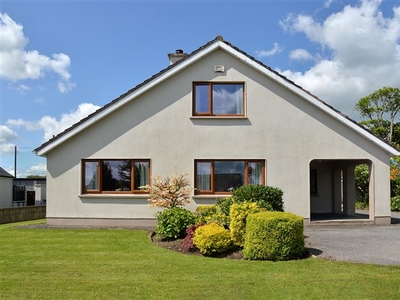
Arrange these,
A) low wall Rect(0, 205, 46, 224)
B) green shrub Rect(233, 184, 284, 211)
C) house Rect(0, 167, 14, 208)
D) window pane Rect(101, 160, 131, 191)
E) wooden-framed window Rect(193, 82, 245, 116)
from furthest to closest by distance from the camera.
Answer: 1. house Rect(0, 167, 14, 208)
2. low wall Rect(0, 205, 46, 224)
3. wooden-framed window Rect(193, 82, 245, 116)
4. window pane Rect(101, 160, 131, 191)
5. green shrub Rect(233, 184, 284, 211)

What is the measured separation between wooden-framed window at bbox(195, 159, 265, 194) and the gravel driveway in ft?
10.0

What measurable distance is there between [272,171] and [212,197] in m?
2.76

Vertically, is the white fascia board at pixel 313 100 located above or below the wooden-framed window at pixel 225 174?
above

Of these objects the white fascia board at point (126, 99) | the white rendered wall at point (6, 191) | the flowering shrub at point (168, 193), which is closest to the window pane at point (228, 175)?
the flowering shrub at point (168, 193)

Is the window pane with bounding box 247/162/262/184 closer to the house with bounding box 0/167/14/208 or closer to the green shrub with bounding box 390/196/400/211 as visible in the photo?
the green shrub with bounding box 390/196/400/211

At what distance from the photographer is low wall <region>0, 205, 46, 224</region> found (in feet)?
69.0

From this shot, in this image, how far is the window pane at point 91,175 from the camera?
623 inches

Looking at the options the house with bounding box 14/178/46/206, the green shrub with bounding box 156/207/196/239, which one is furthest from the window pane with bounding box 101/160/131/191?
the house with bounding box 14/178/46/206

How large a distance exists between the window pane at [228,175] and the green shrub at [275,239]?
632 centimetres

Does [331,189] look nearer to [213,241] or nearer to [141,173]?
[141,173]

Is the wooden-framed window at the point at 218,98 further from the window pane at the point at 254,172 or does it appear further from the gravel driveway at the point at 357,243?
the gravel driveway at the point at 357,243

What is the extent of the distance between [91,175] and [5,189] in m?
18.2

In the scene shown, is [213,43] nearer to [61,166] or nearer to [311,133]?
[311,133]

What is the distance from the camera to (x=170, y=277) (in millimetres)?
7676
